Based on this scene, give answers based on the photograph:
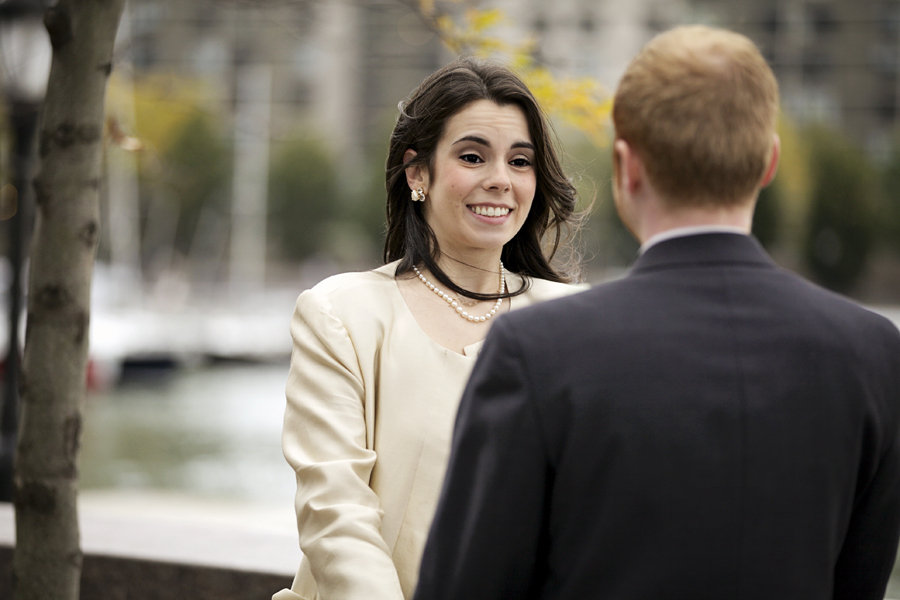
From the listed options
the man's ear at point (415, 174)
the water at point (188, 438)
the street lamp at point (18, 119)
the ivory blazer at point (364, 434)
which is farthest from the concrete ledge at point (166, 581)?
the water at point (188, 438)

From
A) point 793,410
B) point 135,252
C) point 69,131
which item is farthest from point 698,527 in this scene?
point 135,252

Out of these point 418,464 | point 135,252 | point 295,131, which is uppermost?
point 418,464

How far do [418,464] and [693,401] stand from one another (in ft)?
3.84

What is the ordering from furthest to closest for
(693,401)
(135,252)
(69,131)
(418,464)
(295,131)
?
(295,131), (135,252), (69,131), (418,464), (693,401)

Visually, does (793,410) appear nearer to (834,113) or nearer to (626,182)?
(626,182)

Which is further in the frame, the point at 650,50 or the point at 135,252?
the point at 135,252

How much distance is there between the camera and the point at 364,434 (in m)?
2.57

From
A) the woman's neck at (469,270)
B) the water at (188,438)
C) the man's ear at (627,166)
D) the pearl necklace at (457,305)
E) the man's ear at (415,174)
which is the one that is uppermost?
the man's ear at (627,166)

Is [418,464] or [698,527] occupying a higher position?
[698,527]

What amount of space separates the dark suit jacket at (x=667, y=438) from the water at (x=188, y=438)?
993 centimetres

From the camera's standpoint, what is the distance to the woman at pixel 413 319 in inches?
95.9

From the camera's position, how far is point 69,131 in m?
3.38

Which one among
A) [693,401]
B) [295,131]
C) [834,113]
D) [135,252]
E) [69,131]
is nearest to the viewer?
[693,401]

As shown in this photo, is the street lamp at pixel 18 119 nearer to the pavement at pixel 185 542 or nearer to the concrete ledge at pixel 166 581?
the pavement at pixel 185 542
